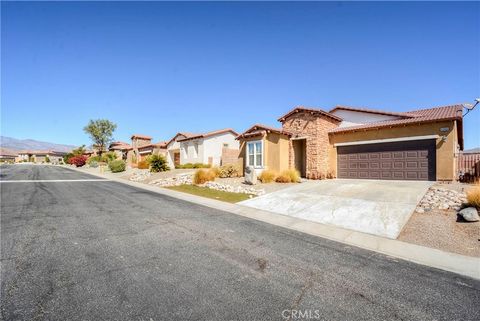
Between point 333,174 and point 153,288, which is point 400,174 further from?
point 153,288

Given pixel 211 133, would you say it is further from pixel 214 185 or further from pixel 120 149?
pixel 120 149

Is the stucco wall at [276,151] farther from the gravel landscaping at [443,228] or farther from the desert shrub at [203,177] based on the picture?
the gravel landscaping at [443,228]

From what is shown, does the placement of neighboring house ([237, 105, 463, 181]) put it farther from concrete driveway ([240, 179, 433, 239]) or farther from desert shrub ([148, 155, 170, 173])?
desert shrub ([148, 155, 170, 173])

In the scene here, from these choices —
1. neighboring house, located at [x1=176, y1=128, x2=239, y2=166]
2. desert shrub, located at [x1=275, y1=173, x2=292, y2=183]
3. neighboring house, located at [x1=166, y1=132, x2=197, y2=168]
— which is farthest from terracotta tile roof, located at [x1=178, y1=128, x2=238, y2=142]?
desert shrub, located at [x1=275, y1=173, x2=292, y2=183]

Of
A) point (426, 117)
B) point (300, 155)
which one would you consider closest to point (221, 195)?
point (300, 155)

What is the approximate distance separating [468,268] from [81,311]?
7.32 meters

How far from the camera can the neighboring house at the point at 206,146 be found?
28781mm

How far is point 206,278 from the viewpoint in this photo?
4312 millimetres

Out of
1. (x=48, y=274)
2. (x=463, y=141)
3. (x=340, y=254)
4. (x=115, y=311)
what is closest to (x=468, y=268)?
(x=340, y=254)

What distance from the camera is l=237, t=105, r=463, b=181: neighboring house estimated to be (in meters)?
14.1

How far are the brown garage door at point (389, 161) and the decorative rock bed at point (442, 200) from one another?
4044mm

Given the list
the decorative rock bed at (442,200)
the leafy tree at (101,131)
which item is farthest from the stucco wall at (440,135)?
the leafy tree at (101,131)

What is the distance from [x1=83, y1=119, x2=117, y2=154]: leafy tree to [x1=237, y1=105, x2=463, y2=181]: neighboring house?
48.5 metres
